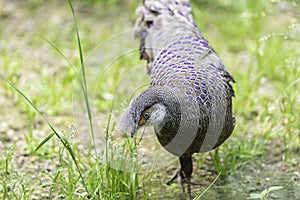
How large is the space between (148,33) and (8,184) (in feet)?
5.27

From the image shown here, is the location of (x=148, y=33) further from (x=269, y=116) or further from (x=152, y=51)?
(x=269, y=116)

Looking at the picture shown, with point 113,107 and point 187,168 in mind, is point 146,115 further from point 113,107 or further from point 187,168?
point 113,107

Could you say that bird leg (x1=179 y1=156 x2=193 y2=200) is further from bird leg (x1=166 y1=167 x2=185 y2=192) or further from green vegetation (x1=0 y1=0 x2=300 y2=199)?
bird leg (x1=166 y1=167 x2=185 y2=192)

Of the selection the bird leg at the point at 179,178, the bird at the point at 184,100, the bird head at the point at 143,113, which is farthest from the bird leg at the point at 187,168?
the bird head at the point at 143,113

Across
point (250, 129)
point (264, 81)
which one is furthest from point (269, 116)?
point (264, 81)

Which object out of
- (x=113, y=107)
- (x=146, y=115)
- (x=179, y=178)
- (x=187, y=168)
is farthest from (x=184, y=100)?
(x=113, y=107)

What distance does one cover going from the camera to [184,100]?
135 inches

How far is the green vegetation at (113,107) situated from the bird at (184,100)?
0.95 ft

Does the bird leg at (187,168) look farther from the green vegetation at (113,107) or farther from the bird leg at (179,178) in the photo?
the bird leg at (179,178)

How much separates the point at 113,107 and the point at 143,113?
178 centimetres

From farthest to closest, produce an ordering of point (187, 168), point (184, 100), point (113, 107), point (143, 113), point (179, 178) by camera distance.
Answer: point (113, 107) < point (179, 178) < point (187, 168) < point (184, 100) < point (143, 113)

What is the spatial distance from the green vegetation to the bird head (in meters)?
0.33

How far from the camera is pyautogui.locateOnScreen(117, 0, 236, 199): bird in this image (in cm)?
330

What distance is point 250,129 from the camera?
4.98m
